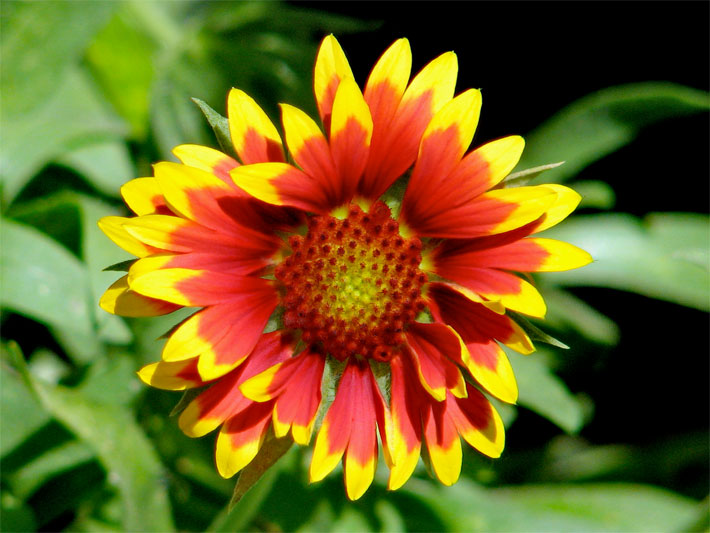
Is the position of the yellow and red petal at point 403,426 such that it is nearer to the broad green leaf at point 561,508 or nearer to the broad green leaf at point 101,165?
the broad green leaf at point 561,508

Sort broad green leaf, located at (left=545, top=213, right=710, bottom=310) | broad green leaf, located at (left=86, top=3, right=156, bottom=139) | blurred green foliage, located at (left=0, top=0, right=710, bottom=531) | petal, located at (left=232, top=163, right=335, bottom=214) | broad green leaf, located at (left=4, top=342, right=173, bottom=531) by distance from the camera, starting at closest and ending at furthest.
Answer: petal, located at (left=232, top=163, right=335, bottom=214) → broad green leaf, located at (left=4, top=342, right=173, bottom=531) → blurred green foliage, located at (left=0, top=0, right=710, bottom=531) → broad green leaf, located at (left=545, top=213, right=710, bottom=310) → broad green leaf, located at (left=86, top=3, right=156, bottom=139)

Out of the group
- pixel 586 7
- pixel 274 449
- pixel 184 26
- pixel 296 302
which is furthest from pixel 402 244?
pixel 184 26

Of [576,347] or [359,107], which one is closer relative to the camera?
[359,107]

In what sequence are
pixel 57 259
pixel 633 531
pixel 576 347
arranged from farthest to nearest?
pixel 576 347 < pixel 633 531 < pixel 57 259

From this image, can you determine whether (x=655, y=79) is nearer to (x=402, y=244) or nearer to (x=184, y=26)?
(x=402, y=244)

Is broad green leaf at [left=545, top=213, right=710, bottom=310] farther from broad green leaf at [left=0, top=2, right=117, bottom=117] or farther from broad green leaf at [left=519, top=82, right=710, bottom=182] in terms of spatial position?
broad green leaf at [left=0, top=2, right=117, bottom=117]

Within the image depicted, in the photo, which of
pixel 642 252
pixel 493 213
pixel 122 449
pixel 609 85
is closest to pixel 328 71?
pixel 493 213

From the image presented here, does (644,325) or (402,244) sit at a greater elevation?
(402,244)

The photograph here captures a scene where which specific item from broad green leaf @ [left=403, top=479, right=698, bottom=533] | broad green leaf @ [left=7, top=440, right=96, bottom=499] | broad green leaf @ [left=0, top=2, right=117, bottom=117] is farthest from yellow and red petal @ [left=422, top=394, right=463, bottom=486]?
broad green leaf @ [left=0, top=2, right=117, bottom=117]
